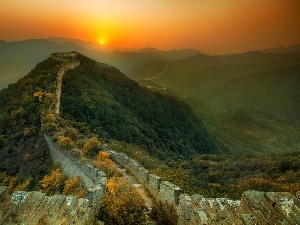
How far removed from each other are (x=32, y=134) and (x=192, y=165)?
13.0m

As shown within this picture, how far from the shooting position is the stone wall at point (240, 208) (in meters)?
5.47

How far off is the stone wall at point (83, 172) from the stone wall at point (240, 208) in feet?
7.45

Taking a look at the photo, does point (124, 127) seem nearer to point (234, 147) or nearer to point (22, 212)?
point (22, 212)

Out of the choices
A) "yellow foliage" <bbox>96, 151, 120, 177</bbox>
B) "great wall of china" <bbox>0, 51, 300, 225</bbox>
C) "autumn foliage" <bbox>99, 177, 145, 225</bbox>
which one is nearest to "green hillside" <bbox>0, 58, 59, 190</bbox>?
"yellow foliage" <bbox>96, 151, 120, 177</bbox>

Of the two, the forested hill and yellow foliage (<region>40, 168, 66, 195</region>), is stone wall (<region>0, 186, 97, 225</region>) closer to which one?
yellow foliage (<region>40, 168, 66, 195</region>)

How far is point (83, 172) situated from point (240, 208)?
1147 centimetres

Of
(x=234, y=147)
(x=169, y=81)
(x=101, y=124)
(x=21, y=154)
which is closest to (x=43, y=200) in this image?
(x=21, y=154)

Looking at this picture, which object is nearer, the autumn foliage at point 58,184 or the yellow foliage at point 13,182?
the autumn foliage at point 58,184

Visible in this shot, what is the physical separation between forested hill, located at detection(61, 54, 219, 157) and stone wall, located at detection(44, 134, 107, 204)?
5952mm

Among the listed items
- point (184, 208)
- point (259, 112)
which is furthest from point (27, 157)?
point (259, 112)

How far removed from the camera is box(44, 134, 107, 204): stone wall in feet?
37.6

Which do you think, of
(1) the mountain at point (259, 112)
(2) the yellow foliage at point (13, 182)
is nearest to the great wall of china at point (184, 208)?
(2) the yellow foliage at point (13, 182)

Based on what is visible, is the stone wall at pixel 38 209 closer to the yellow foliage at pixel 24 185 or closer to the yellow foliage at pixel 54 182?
the yellow foliage at pixel 54 182

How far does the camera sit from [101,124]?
3803cm
